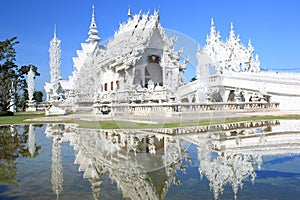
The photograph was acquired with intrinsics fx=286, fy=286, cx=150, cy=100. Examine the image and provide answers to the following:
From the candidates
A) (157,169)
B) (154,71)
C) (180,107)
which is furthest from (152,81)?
(157,169)

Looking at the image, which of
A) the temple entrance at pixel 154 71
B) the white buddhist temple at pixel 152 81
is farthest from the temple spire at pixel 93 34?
the temple entrance at pixel 154 71

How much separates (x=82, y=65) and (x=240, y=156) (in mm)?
29971

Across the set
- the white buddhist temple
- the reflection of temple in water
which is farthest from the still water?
the white buddhist temple

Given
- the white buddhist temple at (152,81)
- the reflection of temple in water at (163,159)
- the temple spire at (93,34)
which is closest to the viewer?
the reflection of temple in water at (163,159)

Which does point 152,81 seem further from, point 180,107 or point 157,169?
point 157,169

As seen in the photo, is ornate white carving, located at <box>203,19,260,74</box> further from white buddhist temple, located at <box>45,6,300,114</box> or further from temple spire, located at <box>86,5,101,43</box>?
temple spire, located at <box>86,5,101,43</box>

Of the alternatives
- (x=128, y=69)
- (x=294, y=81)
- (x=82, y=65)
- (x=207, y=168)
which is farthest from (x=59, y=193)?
(x=82, y=65)

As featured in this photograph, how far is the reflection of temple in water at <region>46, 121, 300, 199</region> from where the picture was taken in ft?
13.6

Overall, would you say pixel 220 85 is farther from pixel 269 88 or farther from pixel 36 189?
pixel 36 189

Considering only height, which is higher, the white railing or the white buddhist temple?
the white buddhist temple

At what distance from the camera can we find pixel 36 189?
13.3 ft

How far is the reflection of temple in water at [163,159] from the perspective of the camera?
13.6 ft

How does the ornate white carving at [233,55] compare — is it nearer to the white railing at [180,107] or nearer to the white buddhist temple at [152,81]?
the white buddhist temple at [152,81]

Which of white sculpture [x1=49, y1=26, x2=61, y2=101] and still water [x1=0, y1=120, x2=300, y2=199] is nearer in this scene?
still water [x1=0, y1=120, x2=300, y2=199]
